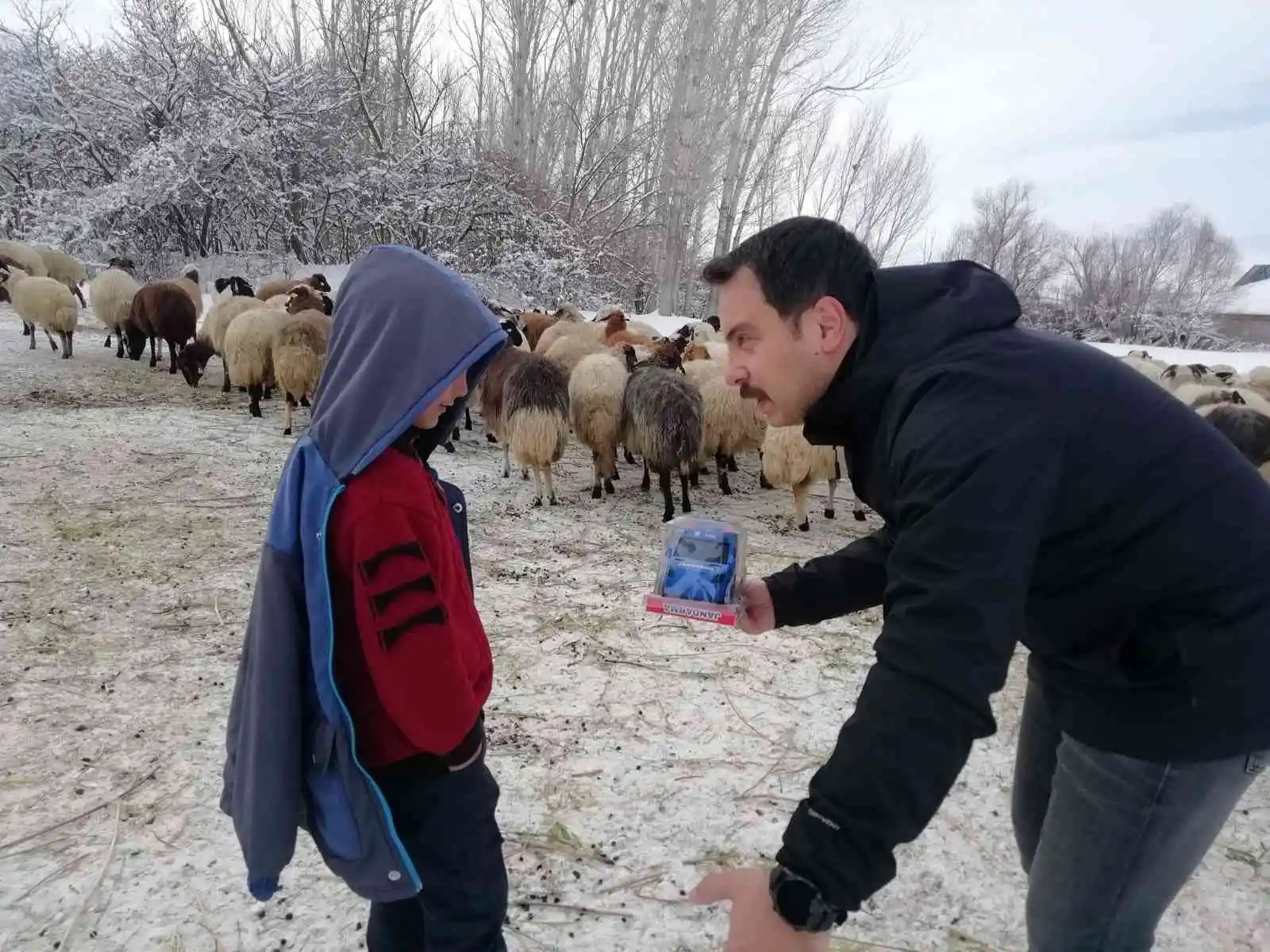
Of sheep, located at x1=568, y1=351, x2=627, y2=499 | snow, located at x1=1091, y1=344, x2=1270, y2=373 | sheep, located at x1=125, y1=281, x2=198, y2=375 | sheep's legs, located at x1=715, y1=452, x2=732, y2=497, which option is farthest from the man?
snow, located at x1=1091, y1=344, x2=1270, y2=373

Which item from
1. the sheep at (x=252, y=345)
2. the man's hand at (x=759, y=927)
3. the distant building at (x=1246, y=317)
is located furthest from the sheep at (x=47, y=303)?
the distant building at (x=1246, y=317)

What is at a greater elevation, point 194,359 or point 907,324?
point 907,324

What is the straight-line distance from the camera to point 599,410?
7.48m

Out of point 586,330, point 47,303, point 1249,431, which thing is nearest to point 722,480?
point 586,330

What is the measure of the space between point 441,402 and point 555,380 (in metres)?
5.52

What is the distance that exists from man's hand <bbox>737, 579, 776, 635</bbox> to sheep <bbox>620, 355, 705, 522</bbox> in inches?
194

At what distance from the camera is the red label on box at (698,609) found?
1860 mm

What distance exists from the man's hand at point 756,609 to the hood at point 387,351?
86cm

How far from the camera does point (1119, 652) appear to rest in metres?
1.29

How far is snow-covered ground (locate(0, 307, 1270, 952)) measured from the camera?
242 centimetres

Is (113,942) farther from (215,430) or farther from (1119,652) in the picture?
(215,430)

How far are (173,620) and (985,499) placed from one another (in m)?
4.46

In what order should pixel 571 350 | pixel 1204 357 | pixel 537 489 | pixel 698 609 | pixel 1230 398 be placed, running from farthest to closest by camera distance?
pixel 1204 357 < pixel 571 350 < pixel 537 489 < pixel 1230 398 < pixel 698 609

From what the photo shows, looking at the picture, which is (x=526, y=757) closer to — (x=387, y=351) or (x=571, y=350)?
(x=387, y=351)
